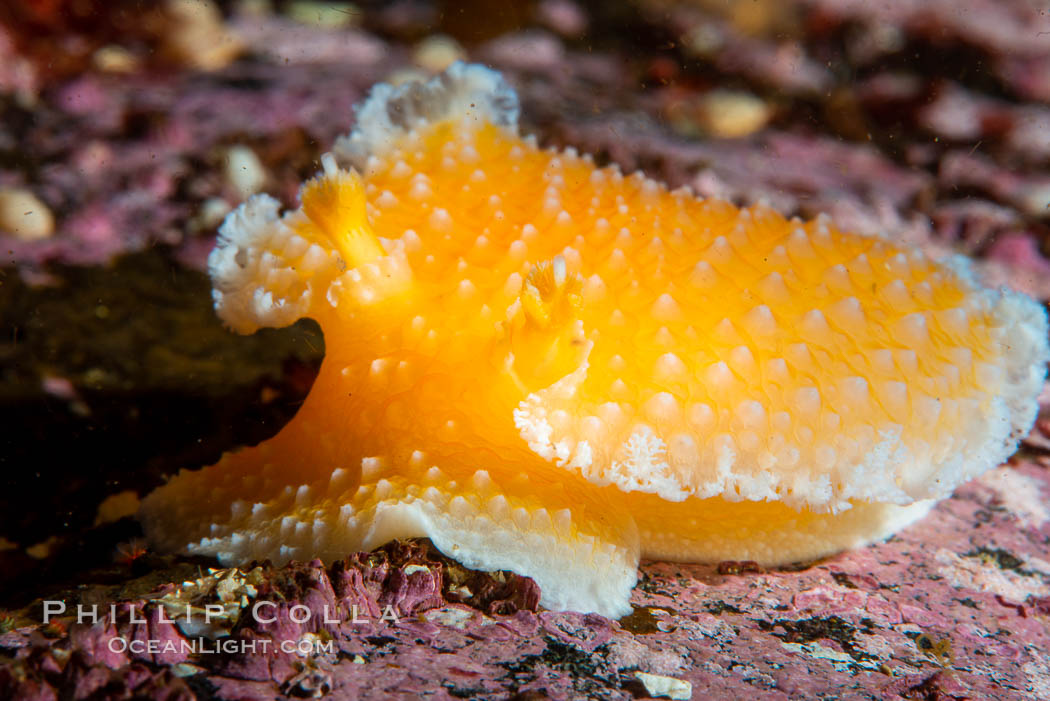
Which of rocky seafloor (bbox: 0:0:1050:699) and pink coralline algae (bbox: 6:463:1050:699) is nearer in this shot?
pink coralline algae (bbox: 6:463:1050:699)

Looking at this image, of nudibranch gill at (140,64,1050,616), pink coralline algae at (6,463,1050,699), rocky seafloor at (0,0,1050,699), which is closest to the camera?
pink coralline algae at (6,463,1050,699)

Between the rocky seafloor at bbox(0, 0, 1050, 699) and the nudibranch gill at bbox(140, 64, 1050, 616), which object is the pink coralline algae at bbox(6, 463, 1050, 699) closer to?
the rocky seafloor at bbox(0, 0, 1050, 699)

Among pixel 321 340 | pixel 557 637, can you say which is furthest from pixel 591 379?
pixel 321 340

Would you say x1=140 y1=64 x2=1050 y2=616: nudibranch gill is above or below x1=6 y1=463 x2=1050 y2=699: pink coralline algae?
above

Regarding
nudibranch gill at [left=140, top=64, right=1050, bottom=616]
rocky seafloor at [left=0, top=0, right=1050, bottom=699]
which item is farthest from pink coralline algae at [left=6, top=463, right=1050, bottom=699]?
nudibranch gill at [left=140, top=64, right=1050, bottom=616]

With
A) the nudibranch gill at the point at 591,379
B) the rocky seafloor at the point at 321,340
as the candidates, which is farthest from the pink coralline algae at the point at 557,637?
the nudibranch gill at the point at 591,379

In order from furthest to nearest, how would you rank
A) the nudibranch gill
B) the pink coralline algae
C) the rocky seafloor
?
the nudibranch gill < the rocky seafloor < the pink coralline algae

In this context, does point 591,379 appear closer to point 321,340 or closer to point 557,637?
point 557,637
